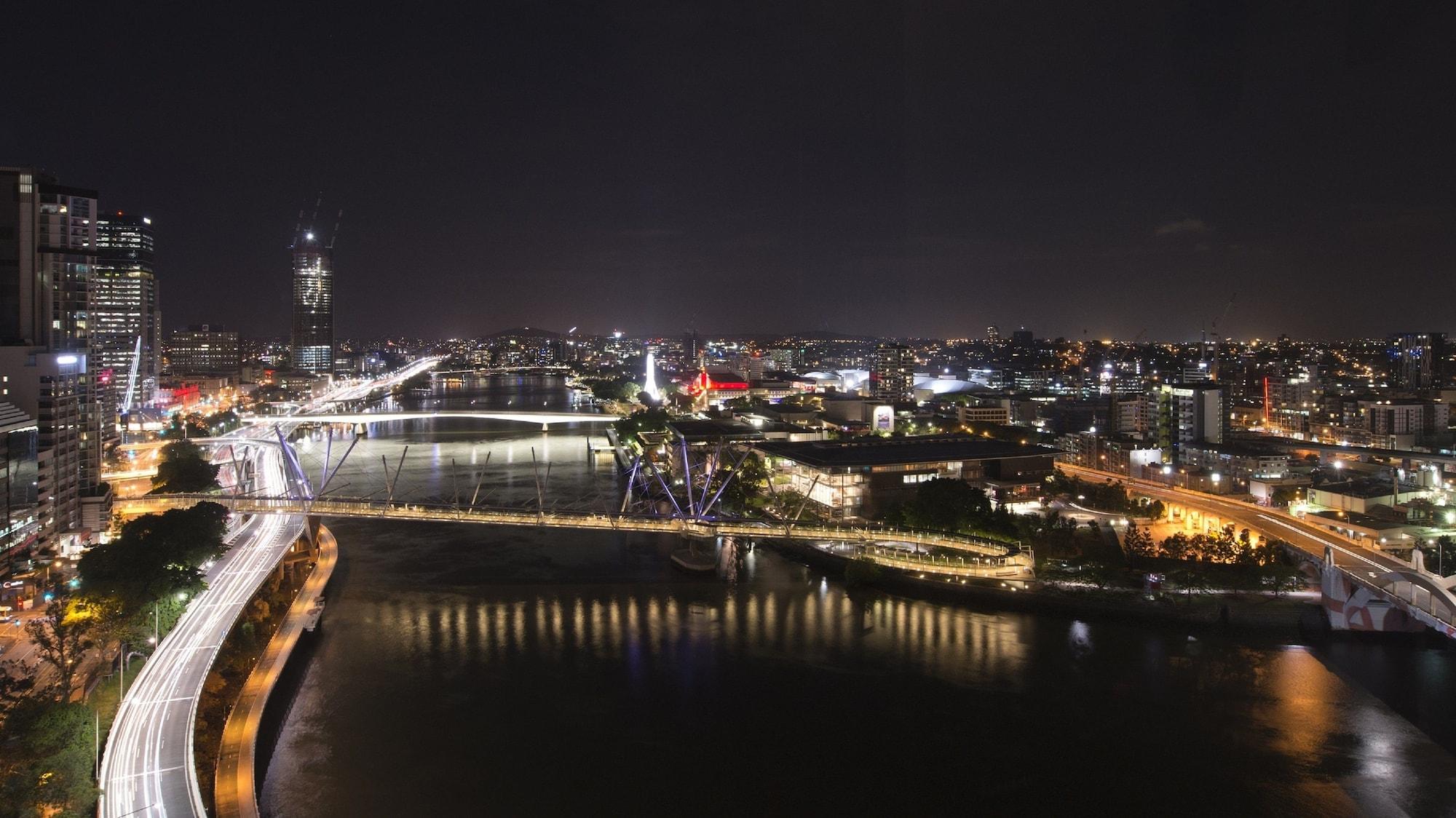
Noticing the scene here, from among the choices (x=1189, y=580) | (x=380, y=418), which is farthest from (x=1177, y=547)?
(x=380, y=418)

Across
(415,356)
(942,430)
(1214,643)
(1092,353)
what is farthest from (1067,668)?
(415,356)

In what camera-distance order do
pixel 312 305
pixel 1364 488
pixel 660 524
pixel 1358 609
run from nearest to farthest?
pixel 1358 609, pixel 660 524, pixel 1364 488, pixel 312 305

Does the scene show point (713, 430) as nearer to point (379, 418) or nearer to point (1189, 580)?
point (379, 418)

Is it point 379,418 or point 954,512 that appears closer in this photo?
point 954,512

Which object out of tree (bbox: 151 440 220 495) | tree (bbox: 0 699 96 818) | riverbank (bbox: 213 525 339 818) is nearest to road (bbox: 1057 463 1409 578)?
riverbank (bbox: 213 525 339 818)

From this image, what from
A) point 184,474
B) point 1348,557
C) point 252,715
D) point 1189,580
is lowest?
point 252,715

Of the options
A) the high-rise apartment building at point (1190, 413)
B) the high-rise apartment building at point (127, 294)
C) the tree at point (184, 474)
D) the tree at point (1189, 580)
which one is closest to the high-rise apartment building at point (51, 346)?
the tree at point (184, 474)

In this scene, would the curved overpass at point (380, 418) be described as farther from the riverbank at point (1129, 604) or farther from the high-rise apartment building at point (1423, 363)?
the high-rise apartment building at point (1423, 363)
